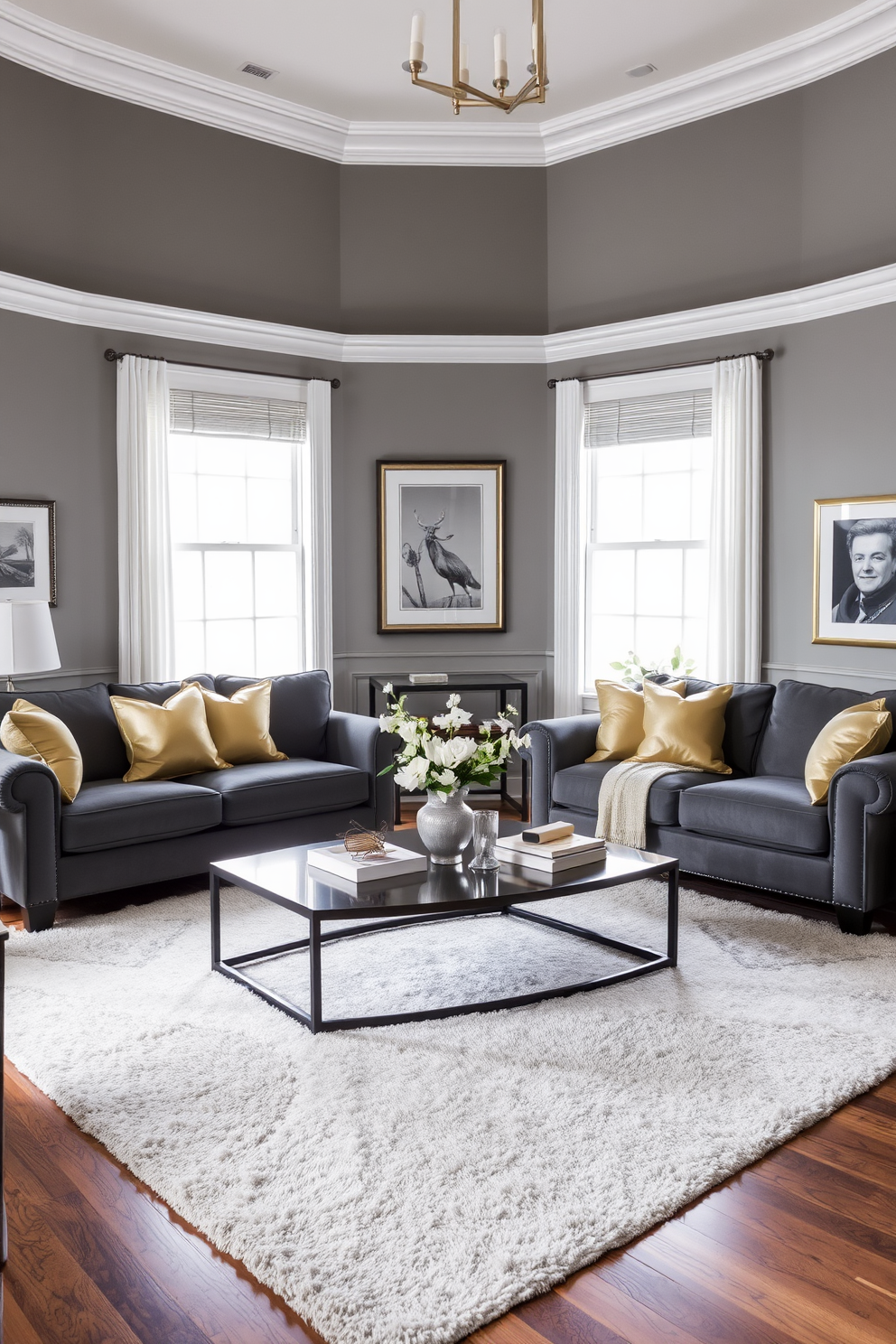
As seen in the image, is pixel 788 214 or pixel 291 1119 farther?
pixel 788 214

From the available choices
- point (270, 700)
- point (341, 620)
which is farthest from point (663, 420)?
point (270, 700)

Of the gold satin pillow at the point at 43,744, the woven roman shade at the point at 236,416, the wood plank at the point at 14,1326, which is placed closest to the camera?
the wood plank at the point at 14,1326

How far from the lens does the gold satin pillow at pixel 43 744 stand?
450cm

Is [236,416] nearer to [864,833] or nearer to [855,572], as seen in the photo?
[855,572]

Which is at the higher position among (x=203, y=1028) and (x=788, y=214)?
(x=788, y=214)

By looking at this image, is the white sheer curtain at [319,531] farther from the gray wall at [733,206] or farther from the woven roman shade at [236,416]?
the gray wall at [733,206]

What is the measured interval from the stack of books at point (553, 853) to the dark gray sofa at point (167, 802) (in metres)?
1.48

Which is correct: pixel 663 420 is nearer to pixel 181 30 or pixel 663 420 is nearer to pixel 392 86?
pixel 392 86

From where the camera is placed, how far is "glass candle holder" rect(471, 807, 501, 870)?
378cm

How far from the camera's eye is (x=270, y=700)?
568 cm

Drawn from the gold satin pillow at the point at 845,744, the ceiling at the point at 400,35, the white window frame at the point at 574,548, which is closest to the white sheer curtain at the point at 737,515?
the white window frame at the point at 574,548

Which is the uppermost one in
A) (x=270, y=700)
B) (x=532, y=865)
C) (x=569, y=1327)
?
(x=270, y=700)

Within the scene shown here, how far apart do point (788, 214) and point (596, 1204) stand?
5228mm

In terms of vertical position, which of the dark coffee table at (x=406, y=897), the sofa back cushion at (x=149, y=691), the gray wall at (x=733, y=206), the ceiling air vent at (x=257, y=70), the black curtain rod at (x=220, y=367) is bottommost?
the dark coffee table at (x=406, y=897)
